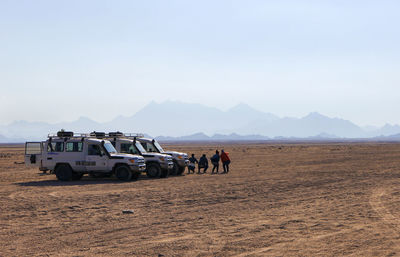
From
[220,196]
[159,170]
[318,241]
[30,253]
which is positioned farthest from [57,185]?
[318,241]

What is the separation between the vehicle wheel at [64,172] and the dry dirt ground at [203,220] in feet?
9.59

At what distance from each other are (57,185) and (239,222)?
11940 millimetres

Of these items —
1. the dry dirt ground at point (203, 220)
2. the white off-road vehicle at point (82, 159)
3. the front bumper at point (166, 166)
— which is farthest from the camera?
the front bumper at point (166, 166)

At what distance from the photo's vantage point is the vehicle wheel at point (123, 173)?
23328 millimetres

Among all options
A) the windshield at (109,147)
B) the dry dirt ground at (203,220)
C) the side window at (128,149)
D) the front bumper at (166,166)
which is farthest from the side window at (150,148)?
the dry dirt ground at (203,220)

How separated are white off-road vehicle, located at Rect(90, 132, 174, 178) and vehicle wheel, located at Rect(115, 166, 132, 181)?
2238mm

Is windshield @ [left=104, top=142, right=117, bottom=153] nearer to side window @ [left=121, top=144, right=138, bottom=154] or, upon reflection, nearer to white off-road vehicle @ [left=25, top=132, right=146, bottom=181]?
white off-road vehicle @ [left=25, top=132, right=146, bottom=181]

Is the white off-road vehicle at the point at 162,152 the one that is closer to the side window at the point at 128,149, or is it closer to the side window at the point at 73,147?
the side window at the point at 128,149

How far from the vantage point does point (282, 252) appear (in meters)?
9.16

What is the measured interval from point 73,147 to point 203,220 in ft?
42.5

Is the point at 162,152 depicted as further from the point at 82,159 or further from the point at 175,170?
the point at 82,159

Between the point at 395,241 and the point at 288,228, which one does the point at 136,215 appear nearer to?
the point at 288,228

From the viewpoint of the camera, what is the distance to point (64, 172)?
23.7 meters

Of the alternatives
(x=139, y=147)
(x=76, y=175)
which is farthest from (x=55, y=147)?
(x=139, y=147)
